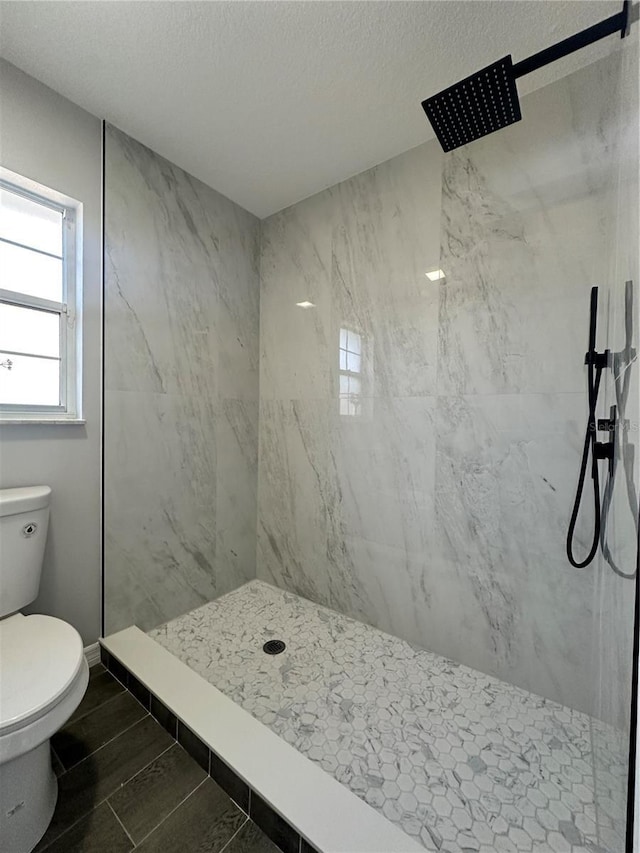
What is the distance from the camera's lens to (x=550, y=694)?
4.70 feet

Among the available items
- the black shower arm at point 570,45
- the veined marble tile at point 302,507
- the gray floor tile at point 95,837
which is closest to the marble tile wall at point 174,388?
the veined marble tile at point 302,507

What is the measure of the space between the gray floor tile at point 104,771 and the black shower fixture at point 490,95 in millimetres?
2285

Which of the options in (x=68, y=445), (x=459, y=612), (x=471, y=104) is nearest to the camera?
(x=471, y=104)

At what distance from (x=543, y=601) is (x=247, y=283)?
2.34 meters

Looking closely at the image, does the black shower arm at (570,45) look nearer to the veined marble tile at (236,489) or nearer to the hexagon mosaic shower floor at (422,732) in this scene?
the hexagon mosaic shower floor at (422,732)

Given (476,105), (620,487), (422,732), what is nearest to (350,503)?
(422,732)

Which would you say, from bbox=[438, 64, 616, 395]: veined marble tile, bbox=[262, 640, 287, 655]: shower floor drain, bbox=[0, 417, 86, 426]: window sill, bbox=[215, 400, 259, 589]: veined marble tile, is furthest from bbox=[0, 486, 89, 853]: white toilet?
bbox=[438, 64, 616, 395]: veined marble tile

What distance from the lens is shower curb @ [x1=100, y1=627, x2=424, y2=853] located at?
93 cm

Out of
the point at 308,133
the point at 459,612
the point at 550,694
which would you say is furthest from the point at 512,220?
the point at 550,694

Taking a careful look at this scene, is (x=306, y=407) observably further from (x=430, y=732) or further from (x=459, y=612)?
(x=430, y=732)

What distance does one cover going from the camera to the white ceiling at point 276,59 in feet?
3.82

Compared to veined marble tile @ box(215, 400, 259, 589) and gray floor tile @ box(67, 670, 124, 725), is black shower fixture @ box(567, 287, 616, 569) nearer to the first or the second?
veined marble tile @ box(215, 400, 259, 589)

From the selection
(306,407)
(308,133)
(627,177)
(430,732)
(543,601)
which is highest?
(308,133)

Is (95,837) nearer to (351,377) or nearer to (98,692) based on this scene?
(98,692)
